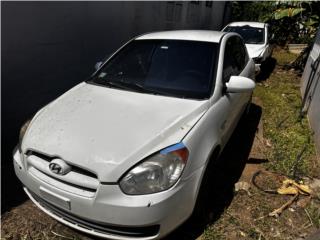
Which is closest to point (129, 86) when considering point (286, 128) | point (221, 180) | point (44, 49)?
point (221, 180)

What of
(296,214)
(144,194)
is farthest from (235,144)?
(144,194)

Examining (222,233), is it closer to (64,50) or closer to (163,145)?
(163,145)

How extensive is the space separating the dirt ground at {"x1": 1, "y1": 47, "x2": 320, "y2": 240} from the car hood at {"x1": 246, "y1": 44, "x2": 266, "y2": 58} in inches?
197

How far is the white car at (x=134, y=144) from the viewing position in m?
2.06

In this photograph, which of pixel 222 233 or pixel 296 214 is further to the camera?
pixel 296 214

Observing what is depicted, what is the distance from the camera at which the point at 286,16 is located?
9.23m

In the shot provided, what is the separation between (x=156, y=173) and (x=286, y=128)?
3895 millimetres

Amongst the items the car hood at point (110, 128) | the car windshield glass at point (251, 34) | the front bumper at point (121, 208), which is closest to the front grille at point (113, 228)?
the front bumper at point (121, 208)

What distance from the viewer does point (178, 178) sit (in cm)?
212

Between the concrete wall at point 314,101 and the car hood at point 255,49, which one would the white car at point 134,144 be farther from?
the car hood at point 255,49

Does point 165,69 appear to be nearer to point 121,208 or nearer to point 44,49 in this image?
point 121,208

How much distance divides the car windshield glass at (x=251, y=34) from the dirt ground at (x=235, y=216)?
247 inches

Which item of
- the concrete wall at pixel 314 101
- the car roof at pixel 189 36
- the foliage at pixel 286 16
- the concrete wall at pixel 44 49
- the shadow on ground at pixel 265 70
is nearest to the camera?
the car roof at pixel 189 36

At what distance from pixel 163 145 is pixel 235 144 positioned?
8.52ft
